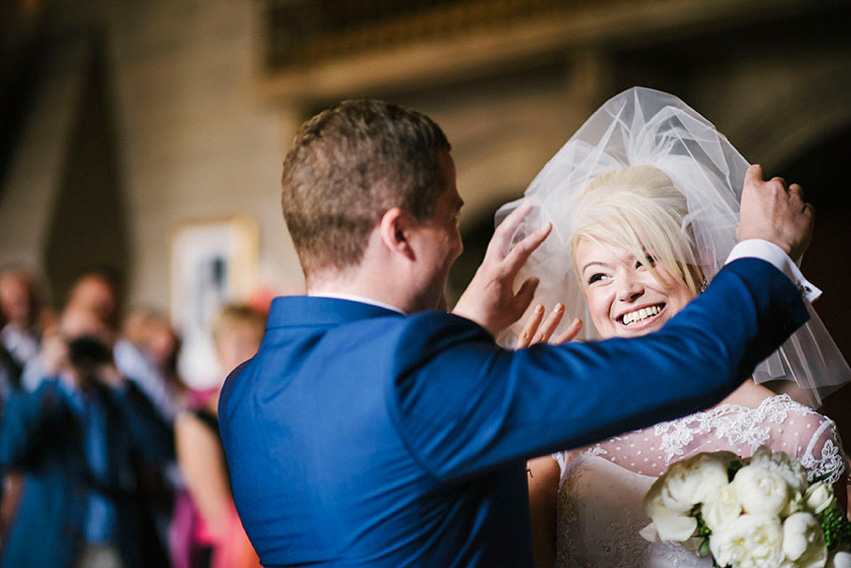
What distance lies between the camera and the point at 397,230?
156 cm

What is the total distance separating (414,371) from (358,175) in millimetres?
344

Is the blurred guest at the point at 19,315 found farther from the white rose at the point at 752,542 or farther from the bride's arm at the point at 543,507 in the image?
the white rose at the point at 752,542

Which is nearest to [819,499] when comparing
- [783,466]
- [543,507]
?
[783,466]

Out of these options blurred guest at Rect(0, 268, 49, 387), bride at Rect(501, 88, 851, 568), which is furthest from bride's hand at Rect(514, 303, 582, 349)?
blurred guest at Rect(0, 268, 49, 387)

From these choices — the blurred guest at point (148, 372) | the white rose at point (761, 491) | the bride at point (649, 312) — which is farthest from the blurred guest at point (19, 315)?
the white rose at point (761, 491)

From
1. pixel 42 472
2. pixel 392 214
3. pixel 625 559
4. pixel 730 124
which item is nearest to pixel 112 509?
pixel 42 472

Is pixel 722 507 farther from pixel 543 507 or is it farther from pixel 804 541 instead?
pixel 543 507

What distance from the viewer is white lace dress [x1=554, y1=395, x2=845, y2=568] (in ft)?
6.40

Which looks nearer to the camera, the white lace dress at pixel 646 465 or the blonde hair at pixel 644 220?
the white lace dress at pixel 646 465

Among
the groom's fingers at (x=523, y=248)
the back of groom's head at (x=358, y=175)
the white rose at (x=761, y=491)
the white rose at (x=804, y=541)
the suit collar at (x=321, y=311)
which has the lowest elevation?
the white rose at (x=804, y=541)

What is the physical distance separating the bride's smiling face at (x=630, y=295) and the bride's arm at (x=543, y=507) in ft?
1.14

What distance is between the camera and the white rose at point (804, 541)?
61.4 inches

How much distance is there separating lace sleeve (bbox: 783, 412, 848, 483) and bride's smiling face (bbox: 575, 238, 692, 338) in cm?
34

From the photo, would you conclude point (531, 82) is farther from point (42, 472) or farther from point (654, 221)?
point (654, 221)
